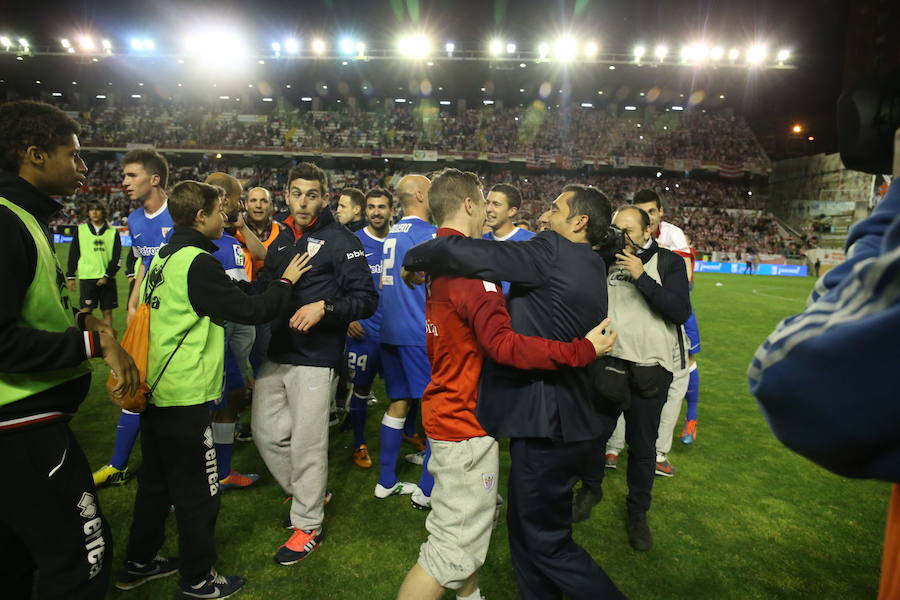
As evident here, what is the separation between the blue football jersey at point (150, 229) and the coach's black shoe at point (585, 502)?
4.26 meters

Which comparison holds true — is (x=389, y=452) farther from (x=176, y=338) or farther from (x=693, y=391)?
(x=693, y=391)

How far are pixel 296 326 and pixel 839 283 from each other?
2768mm

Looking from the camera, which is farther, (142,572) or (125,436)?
(125,436)

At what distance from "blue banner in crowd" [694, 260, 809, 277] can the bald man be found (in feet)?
91.8

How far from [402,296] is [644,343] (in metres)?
2.00

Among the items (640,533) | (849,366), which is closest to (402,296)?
(640,533)

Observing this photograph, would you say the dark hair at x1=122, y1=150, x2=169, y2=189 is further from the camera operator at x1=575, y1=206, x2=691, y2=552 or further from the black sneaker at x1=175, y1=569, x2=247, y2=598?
the camera operator at x1=575, y1=206, x2=691, y2=552

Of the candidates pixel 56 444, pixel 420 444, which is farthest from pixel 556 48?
pixel 56 444

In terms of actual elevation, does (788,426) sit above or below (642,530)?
above

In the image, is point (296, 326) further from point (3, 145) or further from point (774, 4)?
point (774, 4)

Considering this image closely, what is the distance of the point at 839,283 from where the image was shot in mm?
770

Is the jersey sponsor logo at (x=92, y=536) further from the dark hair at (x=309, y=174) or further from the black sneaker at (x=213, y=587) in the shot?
the dark hair at (x=309, y=174)

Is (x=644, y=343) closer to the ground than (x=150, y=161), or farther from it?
closer to the ground

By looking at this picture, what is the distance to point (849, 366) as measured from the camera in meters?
0.67
